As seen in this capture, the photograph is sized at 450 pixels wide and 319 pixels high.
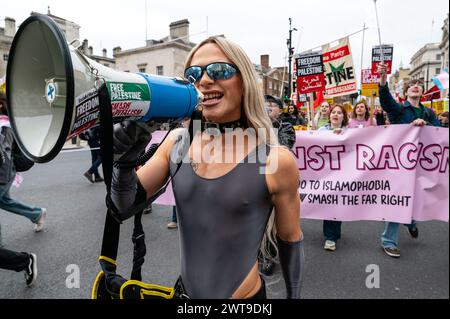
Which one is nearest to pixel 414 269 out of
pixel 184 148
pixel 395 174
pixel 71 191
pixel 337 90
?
pixel 395 174

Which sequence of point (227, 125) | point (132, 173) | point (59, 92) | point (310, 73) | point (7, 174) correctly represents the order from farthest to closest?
point (310, 73) < point (7, 174) < point (227, 125) < point (132, 173) < point (59, 92)

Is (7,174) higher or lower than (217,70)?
lower

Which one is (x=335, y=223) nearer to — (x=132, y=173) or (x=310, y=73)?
(x=132, y=173)

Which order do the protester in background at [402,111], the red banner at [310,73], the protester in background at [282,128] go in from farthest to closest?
the red banner at [310,73] < the protester in background at [402,111] < the protester in background at [282,128]

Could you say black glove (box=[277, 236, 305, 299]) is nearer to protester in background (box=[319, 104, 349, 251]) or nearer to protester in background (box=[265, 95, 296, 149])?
protester in background (box=[265, 95, 296, 149])

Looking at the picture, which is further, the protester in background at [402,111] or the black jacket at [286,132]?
the protester in background at [402,111]

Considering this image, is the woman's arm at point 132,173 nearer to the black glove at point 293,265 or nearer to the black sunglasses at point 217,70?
the black sunglasses at point 217,70

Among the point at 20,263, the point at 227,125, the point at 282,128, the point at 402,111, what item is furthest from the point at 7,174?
the point at 402,111

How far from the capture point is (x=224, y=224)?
3.89 ft

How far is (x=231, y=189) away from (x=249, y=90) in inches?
15.7

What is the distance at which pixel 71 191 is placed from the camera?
640cm

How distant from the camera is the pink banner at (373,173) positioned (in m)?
3.43

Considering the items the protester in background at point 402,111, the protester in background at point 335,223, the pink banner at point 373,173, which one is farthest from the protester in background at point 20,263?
the protester in background at point 402,111
